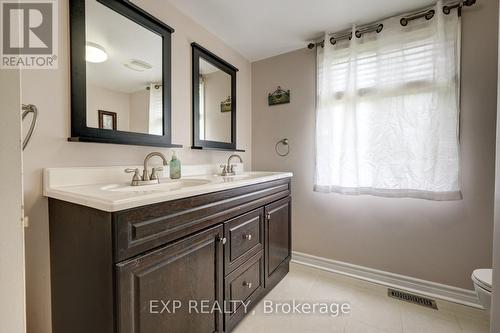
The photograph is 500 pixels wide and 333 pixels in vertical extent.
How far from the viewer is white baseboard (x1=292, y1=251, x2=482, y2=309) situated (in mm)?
1577

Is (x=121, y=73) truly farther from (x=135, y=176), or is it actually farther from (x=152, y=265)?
(x=152, y=265)

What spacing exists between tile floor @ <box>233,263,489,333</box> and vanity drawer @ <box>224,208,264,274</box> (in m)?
0.47

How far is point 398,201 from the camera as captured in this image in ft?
5.84

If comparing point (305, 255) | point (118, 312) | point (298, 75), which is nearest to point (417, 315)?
point (305, 255)

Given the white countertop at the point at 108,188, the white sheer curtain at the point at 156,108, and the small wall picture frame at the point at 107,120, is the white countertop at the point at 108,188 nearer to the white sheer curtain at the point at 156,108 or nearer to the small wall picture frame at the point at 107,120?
the small wall picture frame at the point at 107,120

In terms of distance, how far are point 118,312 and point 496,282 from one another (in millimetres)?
1338

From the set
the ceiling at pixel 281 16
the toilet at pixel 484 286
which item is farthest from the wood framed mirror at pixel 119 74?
the toilet at pixel 484 286

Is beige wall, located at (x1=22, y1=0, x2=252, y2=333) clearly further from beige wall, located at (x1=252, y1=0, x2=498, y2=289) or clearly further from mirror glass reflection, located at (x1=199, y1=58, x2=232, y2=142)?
beige wall, located at (x1=252, y1=0, x2=498, y2=289)

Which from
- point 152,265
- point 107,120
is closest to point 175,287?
point 152,265

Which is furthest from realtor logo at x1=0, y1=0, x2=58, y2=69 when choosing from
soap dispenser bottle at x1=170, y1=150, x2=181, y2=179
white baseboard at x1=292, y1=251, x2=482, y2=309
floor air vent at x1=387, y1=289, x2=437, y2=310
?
floor air vent at x1=387, y1=289, x2=437, y2=310

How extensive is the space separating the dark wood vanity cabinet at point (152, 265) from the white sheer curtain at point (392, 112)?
3.51ft

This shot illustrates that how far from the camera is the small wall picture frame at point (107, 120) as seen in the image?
3.88 ft

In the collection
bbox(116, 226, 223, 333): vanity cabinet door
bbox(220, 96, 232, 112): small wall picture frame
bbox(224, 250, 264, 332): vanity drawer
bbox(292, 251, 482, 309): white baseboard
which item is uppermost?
bbox(220, 96, 232, 112): small wall picture frame

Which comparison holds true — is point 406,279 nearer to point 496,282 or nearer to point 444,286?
point 444,286
